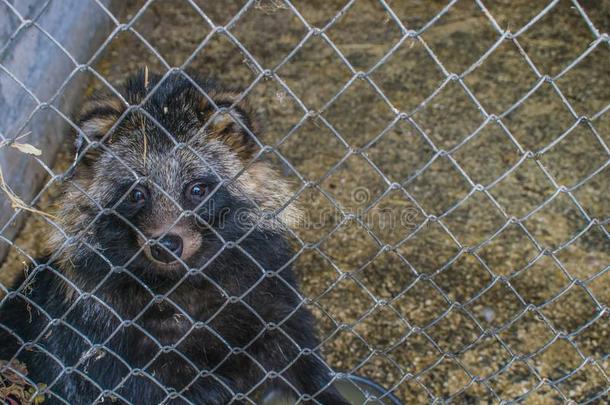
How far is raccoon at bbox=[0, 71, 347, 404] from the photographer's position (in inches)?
119

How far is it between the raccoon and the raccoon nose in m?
0.03

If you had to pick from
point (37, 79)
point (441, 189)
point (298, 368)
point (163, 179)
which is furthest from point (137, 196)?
point (441, 189)

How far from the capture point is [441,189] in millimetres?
4879

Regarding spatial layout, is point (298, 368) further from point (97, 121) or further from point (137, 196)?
point (97, 121)

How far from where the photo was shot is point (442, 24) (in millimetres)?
6148

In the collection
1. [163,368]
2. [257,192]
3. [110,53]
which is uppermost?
[110,53]

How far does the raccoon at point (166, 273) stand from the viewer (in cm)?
303

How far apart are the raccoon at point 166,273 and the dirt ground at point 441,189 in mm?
391

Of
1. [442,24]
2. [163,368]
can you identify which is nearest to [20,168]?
[163,368]

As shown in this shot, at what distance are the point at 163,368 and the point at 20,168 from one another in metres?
2.01

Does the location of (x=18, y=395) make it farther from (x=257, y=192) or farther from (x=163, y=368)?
(x=257, y=192)

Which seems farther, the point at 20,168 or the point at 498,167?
the point at 498,167

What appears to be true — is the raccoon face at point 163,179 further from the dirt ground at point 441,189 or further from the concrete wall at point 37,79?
the concrete wall at point 37,79

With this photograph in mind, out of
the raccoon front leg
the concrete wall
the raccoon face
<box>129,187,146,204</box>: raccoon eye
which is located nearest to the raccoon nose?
the raccoon face
